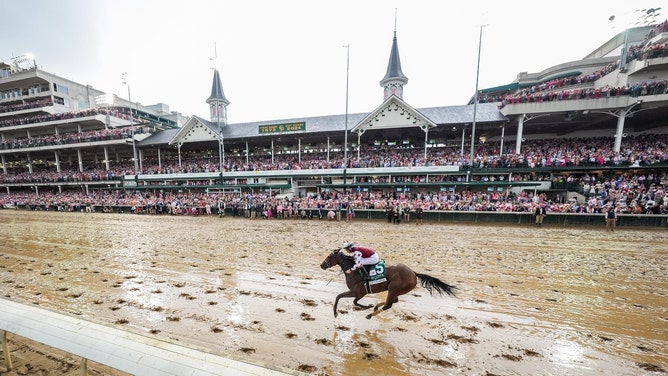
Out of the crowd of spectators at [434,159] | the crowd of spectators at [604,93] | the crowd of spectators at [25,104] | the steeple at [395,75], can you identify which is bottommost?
the crowd of spectators at [434,159]

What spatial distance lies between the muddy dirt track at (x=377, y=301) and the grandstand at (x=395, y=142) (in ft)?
36.4

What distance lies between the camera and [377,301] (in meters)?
5.20

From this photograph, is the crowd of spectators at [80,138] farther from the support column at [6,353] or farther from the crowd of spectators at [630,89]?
the crowd of spectators at [630,89]

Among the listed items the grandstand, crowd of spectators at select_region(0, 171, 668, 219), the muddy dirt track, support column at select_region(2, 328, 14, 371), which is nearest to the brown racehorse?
the muddy dirt track

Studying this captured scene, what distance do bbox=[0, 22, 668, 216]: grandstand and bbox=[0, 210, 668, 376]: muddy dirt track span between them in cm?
1109

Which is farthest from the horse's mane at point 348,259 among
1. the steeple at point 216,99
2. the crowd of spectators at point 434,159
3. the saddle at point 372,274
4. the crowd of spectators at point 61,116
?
the crowd of spectators at point 61,116

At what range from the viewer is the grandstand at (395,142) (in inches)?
723

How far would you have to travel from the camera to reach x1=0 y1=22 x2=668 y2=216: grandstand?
1836 centimetres

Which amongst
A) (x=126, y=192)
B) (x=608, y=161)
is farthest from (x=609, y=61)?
(x=126, y=192)

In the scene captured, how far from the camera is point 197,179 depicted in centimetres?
2708

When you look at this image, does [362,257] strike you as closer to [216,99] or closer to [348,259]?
[348,259]

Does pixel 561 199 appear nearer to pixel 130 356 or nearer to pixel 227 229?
pixel 227 229

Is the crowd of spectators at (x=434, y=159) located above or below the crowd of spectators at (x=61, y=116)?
below

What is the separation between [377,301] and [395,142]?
23.3 meters
